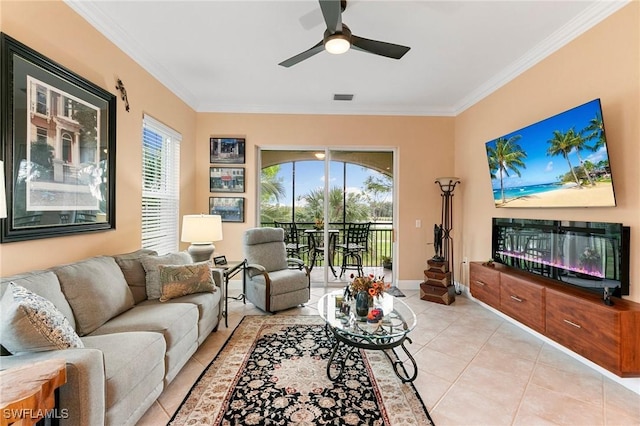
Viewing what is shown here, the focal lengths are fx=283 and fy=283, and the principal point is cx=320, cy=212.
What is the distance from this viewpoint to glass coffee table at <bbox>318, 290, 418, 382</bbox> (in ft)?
6.83

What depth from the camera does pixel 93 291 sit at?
199 cm

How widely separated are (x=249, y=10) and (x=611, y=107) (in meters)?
3.07

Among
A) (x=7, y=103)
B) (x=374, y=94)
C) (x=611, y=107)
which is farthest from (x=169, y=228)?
(x=611, y=107)

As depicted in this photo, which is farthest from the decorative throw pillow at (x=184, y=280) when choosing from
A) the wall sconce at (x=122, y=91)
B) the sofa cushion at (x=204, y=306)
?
the wall sconce at (x=122, y=91)

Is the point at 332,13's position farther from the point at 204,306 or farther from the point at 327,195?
the point at 327,195

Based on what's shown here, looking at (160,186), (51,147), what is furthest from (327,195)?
(51,147)

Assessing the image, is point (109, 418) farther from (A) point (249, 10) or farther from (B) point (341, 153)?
(B) point (341, 153)

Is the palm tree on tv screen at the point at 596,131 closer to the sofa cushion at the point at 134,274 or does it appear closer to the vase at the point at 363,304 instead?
the vase at the point at 363,304

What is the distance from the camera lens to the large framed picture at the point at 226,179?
462 cm

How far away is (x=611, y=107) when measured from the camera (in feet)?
7.47

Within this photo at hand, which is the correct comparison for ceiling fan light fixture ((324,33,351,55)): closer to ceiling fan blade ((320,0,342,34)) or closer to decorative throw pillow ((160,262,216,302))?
ceiling fan blade ((320,0,342,34))

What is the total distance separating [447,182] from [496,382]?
2812mm

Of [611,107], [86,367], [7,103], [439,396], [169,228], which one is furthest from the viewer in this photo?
[169,228]

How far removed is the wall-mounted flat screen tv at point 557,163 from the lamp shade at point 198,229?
138 inches
